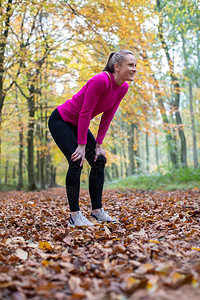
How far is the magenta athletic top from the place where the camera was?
9.44 ft

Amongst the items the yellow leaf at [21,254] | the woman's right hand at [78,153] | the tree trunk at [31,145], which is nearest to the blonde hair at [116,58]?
the woman's right hand at [78,153]

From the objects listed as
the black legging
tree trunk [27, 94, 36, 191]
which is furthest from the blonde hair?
tree trunk [27, 94, 36, 191]

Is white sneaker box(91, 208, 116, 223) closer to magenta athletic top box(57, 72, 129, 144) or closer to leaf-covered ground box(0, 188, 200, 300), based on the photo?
leaf-covered ground box(0, 188, 200, 300)

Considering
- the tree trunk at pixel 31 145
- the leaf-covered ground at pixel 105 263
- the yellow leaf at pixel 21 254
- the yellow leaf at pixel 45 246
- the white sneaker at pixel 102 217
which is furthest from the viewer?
the tree trunk at pixel 31 145

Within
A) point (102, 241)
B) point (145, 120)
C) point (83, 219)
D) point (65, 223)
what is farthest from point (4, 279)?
point (145, 120)

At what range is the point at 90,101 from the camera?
2883 millimetres

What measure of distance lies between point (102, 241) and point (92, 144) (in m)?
1.33

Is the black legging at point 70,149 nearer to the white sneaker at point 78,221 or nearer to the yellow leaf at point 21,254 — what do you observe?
the white sneaker at point 78,221

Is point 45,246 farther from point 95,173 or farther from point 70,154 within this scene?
point 95,173

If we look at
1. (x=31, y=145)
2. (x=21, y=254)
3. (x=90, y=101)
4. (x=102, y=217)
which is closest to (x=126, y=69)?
(x=90, y=101)

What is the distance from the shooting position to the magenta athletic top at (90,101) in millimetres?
2877

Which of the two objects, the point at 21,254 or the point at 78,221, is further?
the point at 78,221

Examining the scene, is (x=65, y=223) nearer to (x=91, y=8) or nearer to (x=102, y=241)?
(x=102, y=241)

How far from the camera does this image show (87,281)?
147cm
